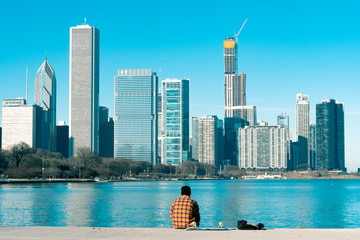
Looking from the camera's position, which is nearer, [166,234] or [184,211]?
[166,234]

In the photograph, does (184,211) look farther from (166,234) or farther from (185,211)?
(166,234)

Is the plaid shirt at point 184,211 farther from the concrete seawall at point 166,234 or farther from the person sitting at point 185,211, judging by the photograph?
the concrete seawall at point 166,234

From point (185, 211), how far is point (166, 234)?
1363 millimetres

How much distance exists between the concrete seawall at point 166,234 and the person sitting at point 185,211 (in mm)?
491

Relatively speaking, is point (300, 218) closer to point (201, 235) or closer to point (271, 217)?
point (271, 217)

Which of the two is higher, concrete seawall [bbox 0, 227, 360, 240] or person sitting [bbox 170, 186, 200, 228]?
person sitting [bbox 170, 186, 200, 228]

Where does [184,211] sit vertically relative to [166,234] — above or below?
above

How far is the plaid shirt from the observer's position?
23297 mm

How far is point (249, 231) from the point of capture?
23.3 m

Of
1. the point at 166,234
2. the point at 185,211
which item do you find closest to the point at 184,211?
the point at 185,211

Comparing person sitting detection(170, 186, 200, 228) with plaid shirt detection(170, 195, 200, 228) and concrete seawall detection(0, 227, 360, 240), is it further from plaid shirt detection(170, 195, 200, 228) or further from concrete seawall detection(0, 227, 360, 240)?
concrete seawall detection(0, 227, 360, 240)

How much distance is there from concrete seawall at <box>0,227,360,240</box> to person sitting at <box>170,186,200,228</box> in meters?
0.49

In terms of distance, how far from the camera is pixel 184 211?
2339 centimetres

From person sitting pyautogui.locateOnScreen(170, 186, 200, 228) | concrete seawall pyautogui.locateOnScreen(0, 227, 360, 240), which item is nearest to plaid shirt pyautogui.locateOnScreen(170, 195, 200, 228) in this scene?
person sitting pyautogui.locateOnScreen(170, 186, 200, 228)
